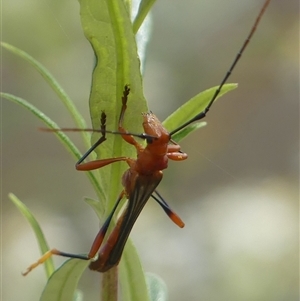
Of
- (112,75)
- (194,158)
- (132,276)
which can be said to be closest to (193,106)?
(112,75)

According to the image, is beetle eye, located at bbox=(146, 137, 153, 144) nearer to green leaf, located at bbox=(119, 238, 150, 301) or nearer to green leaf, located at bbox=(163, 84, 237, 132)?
green leaf, located at bbox=(163, 84, 237, 132)

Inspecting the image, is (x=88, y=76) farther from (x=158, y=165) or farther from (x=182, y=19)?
(x=158, y=165)

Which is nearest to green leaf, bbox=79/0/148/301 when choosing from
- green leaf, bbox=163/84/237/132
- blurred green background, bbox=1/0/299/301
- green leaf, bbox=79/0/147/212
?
green leaf, bbox=79/0/147/212

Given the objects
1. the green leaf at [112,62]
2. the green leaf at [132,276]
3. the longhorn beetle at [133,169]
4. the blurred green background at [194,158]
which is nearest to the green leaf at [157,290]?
the green leaf at [132,276]

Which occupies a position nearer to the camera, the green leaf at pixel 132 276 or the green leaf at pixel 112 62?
the green leaf at pixel 112 62

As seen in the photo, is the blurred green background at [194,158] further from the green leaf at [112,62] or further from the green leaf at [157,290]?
the green leaf at [112,62]

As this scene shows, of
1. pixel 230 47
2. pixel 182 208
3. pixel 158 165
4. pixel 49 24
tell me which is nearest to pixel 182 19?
pixel 230 47

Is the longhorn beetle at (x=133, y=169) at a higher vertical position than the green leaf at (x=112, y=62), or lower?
lower

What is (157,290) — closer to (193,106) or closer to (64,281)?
(64,281)
